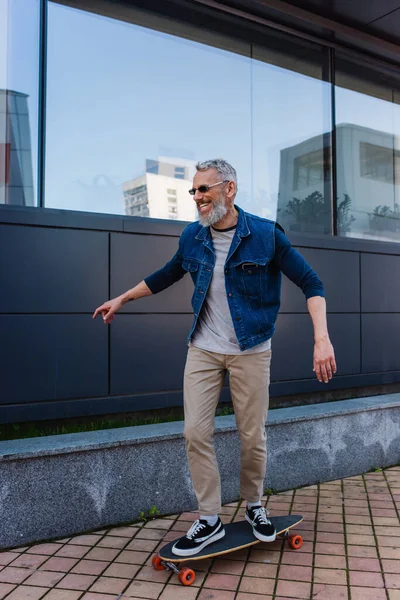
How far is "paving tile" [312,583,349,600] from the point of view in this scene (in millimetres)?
3232

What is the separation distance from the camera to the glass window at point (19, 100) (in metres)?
5.23

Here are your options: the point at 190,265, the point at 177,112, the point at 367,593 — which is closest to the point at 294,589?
the point at 367,593

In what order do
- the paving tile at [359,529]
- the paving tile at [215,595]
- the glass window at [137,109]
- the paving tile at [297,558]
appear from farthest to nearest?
the glass window at [137,109], the paving tile at [359,529], the paving tile at [297,558], the paving tile at [215,595]

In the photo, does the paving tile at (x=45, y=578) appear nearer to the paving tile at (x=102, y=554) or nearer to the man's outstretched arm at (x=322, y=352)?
the paving tile at (x=102, y=554)

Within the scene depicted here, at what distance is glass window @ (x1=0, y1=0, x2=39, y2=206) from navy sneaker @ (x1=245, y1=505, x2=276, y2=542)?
3211 mm

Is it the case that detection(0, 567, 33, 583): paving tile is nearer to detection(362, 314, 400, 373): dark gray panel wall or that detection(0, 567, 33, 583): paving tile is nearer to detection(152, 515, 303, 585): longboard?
detection(152, 515, 303, 585): longboard

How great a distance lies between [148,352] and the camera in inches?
218

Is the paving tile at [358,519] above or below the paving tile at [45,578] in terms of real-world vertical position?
above

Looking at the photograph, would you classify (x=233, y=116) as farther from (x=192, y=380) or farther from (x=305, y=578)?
(x=305, y=578)

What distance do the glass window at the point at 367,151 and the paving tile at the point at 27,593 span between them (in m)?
5.40

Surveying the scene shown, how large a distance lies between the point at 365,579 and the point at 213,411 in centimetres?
127

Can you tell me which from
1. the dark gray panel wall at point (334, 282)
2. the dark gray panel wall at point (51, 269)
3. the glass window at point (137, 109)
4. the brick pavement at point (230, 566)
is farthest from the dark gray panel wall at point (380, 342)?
the dark gray panel wall at point (51, 269)

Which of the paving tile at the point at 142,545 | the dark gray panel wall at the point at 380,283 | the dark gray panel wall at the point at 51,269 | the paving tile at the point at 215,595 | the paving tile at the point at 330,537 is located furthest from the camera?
the dark gray panel wall at the point at 380,283

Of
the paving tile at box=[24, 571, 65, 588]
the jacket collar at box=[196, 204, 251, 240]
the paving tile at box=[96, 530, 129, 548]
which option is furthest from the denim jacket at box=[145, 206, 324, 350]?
the paving tile at box=[24, 571, 65, 588]
